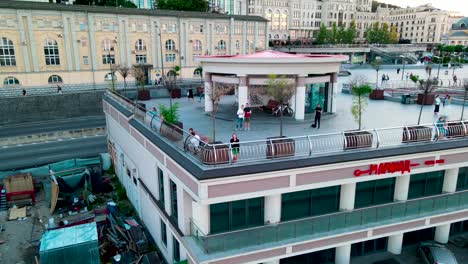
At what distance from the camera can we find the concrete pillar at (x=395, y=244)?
57.0 ft

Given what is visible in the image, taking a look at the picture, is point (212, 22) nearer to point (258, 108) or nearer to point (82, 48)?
point (82, 48)

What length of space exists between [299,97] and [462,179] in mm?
9585

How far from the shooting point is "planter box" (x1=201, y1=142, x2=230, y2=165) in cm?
1255

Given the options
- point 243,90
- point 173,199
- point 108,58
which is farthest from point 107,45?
point 173,199

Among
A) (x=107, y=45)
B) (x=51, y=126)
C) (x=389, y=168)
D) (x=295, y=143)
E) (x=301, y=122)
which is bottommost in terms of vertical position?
(x=51, y=126)

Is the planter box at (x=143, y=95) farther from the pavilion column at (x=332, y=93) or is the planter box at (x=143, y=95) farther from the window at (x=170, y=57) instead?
the window at (x=170, y=57)

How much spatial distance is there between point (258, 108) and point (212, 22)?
151 feet

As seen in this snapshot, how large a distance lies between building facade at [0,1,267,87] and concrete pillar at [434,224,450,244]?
36.9 meters

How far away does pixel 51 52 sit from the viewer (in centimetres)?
5119

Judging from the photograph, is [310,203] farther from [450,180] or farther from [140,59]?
[140,59]

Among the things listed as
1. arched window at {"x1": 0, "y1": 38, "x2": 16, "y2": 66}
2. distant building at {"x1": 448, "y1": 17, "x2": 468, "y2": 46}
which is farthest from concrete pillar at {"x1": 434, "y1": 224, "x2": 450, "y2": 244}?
distant building at {"x1": 448, "y1": 17, "x2": 468, "y2": 46}

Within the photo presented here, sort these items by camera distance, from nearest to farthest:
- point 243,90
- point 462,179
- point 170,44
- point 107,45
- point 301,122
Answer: point 462,179 < point 301,122 < point 243,90 < point 107,45 < point 170,44

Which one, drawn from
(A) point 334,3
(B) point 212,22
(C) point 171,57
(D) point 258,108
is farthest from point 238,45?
(A) point 334,3

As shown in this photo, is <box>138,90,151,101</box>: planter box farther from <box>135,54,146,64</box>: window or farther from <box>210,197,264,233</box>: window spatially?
<box>135,54,146,64</box>: window
